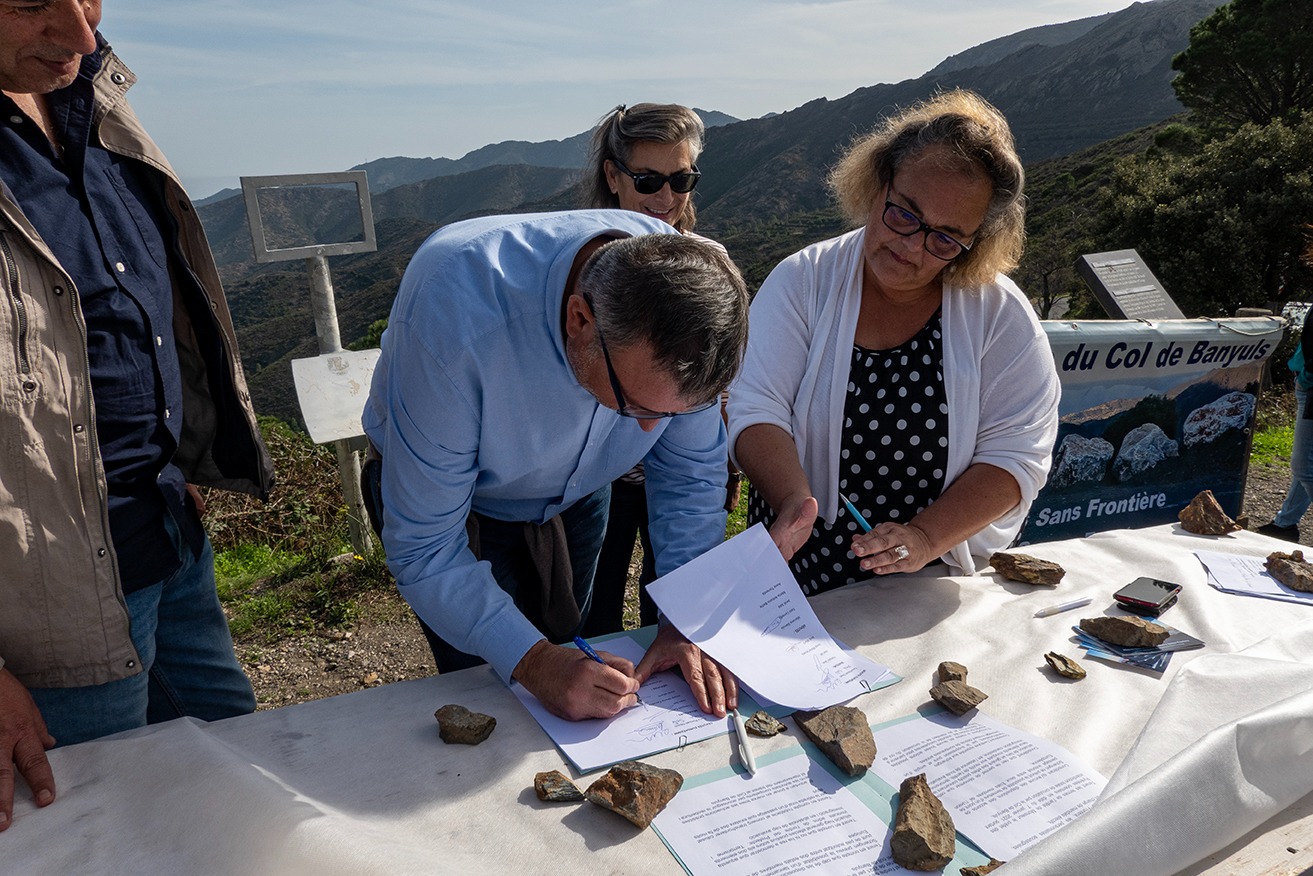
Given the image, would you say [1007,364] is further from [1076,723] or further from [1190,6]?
[1190,6]

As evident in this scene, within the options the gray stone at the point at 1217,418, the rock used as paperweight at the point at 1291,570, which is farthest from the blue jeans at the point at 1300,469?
the rock used as paperweight at the point at 1291,570

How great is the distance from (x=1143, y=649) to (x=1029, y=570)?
310 millimetres

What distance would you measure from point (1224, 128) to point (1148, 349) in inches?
1036

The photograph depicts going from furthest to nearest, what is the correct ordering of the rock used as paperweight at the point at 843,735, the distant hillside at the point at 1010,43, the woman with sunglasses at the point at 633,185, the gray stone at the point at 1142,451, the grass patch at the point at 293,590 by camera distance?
the distant hillside at the point at 1010,43
the gray stone at the point at 1142,451
the grass patch at the point at 293,590
the woman with sunglasses at the point at 633,185
the rock used as paperweight at the point at 843,735

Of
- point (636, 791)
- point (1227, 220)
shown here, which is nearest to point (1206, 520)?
point (636, 791)

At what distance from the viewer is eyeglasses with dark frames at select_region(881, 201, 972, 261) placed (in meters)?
1.94

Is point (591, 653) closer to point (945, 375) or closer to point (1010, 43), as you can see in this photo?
point (945, 375)

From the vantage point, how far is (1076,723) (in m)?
1.41

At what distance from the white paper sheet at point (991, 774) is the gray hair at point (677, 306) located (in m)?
0.63

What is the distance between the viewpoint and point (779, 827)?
45.7 inches

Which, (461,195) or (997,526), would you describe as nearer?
(997,526)

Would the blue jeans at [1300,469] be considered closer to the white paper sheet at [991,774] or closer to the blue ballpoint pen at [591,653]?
the white paper sheet at [991,774]

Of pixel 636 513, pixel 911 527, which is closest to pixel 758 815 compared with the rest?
pixel 911 527

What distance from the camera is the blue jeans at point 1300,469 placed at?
4.70m
